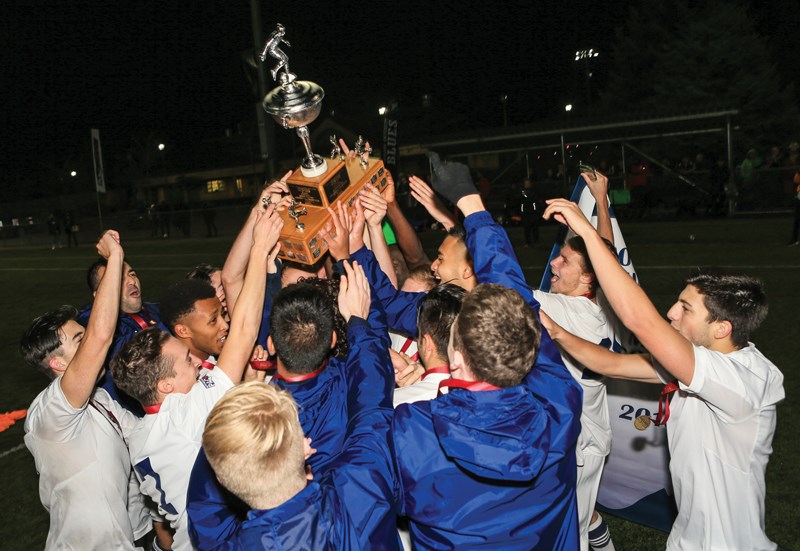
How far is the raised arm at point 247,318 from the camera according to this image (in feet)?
9.82

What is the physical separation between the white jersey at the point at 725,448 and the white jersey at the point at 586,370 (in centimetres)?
85

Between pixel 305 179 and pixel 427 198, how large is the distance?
0.79 m

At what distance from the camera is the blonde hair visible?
187 cm

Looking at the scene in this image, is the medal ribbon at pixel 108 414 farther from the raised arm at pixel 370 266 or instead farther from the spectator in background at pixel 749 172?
the spectator in background at pixel 749 172

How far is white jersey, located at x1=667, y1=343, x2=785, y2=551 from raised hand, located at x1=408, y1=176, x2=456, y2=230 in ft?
5.97

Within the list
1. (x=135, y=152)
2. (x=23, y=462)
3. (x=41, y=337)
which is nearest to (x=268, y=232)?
(x=41, y=337)

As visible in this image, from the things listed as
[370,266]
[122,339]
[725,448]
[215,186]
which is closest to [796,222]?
[725,448]

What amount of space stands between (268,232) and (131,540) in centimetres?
186

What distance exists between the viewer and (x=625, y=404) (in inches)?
173

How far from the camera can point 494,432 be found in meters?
2.01

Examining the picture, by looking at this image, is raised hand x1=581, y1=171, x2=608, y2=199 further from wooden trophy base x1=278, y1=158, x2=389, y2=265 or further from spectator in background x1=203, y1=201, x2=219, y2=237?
spectator in background x1=203, y1=201, x2=219, y2=237

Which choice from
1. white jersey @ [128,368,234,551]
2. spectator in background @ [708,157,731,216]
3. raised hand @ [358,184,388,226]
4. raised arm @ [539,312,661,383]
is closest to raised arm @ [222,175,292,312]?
raised hand @ [358,184,388,226]

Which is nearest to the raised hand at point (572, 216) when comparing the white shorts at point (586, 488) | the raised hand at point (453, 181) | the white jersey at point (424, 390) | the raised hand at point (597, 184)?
the raised hand at point (453, 181)

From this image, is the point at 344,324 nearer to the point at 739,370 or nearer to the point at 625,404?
the point at 739,370
